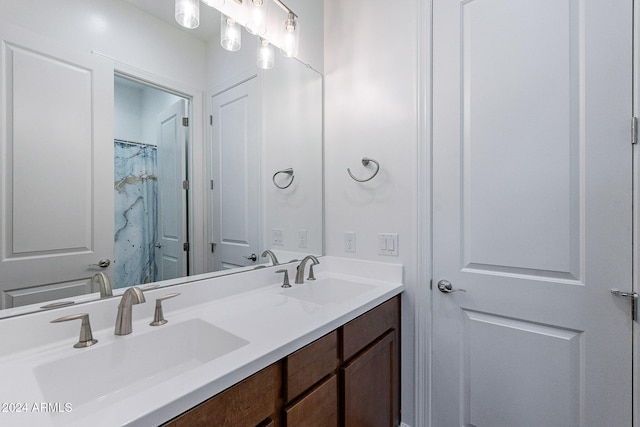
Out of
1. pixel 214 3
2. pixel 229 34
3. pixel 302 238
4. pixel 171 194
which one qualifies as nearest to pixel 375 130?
pixel 302 238

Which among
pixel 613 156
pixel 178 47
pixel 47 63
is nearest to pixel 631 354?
pixel 613 156

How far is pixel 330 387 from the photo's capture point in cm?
103

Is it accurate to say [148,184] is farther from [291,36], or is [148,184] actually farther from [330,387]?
[291,36]

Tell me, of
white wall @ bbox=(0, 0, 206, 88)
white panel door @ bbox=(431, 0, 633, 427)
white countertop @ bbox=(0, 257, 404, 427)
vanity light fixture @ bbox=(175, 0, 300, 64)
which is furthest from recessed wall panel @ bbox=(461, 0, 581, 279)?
white wall @ bbox=(0, 0, 206, 88)

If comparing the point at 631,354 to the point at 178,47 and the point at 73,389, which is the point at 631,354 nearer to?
the point at 73,389

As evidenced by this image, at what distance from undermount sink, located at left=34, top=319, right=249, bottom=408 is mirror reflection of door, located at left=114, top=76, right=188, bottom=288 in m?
0.24

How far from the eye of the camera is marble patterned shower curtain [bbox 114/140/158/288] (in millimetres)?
1016

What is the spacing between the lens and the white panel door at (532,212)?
106 centimetres

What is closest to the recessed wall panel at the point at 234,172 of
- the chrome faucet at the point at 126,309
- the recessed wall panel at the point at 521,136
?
the chrome faucet at the point at 126,309

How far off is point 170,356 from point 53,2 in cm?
114

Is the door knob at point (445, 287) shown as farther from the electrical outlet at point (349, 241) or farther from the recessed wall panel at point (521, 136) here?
the electrical outlet at point (349, 241)

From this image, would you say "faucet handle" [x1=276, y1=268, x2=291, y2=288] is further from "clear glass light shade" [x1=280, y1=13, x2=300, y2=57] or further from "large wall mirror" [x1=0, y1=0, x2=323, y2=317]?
"clear glass light shade" [x1=280, y1=13, x2=300, y2=57]

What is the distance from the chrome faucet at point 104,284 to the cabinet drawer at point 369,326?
2.65 ft

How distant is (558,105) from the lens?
115 cm
